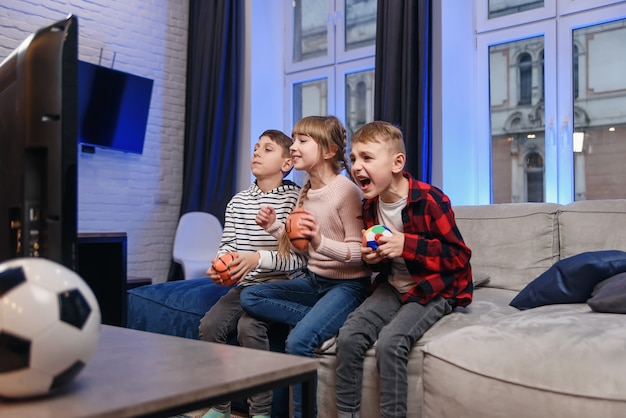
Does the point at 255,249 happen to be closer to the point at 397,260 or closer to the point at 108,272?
the point at 397,260

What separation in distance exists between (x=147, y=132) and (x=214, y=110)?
54cm

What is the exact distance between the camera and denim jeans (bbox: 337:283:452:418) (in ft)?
5.68

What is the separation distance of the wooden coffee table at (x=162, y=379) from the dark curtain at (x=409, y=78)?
2551 millimetres

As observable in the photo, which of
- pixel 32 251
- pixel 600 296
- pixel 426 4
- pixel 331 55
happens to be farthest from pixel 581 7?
pixel 32 251

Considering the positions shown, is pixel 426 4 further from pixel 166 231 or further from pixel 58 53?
pixel 58 53

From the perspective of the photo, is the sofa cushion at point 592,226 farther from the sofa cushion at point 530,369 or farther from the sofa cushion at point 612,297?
the sofa cushion at point 530,369

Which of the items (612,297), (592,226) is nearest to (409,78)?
(592,226)

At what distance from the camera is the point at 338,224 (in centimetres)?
218

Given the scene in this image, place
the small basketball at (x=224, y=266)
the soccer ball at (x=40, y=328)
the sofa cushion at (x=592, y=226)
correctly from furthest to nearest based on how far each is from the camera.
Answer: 1. the sofa cushion at (x=592, y=226)
2. the small basketball at (x=224, y=266)
3. the soccer ball at (x=40, y=328)

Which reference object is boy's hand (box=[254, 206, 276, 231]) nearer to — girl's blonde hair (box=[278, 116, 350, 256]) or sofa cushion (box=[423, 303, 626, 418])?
girl's blonde hair (box=[278, 116, 350, 256])

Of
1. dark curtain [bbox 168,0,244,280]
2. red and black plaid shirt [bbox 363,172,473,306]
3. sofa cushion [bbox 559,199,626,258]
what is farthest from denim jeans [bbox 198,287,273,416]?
dark curtain [bbox 168,0,244,280]

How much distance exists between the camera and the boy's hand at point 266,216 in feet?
7.12

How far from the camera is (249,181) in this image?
14.8 feet

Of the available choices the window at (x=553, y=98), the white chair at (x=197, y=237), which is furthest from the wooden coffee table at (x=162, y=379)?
the white chair at (x=197, y=237)
